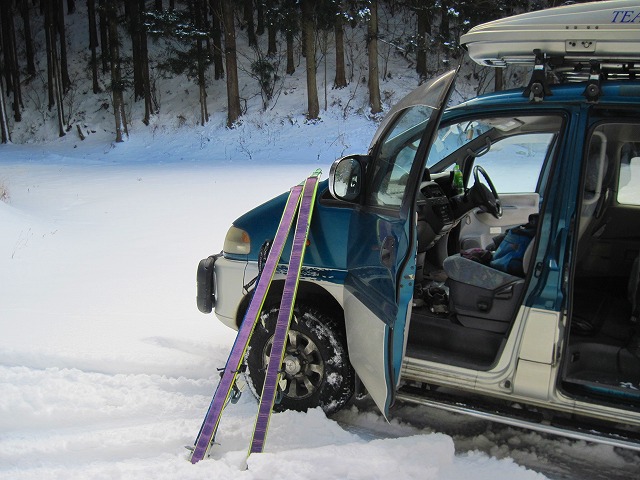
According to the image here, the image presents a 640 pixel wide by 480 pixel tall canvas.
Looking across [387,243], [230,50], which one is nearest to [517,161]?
[387,243]

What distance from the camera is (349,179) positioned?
11.3ft

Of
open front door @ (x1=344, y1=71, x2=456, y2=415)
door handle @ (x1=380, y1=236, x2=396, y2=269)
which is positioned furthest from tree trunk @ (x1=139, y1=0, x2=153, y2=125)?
door handle @ (x1=380, y1=236, x2=396, y2=269)

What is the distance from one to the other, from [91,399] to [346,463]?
67.7 inches

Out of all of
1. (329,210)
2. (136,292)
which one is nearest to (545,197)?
(329,210)

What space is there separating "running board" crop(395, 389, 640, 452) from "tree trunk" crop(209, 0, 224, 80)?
24926 millimetres

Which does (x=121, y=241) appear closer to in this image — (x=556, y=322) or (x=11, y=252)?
(x=11, y=252)

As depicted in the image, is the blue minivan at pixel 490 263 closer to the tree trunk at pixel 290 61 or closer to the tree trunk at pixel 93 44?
the tree trunk at pixel 290 61

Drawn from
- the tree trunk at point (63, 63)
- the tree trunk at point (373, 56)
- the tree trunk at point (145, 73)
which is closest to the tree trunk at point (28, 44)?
the tree trunk at point (63, 63)

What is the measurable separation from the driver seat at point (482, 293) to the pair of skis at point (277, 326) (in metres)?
0.85

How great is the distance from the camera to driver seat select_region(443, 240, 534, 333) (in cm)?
331

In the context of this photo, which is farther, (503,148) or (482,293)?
(503,148)

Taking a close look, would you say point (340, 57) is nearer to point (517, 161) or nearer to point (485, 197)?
point (517, 161)

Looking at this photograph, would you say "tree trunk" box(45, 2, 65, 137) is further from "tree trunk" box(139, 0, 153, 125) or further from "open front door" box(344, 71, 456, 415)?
"open front door" box(344, 71, 456, 415)

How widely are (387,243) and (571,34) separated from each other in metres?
1.27
